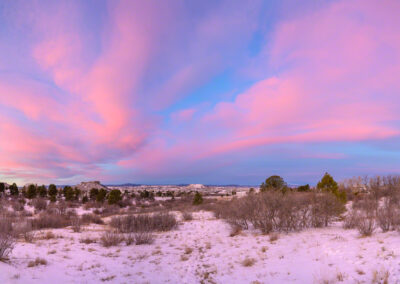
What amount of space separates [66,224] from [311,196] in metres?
16.2

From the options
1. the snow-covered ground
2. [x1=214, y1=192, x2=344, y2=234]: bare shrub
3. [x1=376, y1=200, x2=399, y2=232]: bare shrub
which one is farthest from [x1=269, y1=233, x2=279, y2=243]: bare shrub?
[x1=376, y1=200, x2=399, y2=232]: bare shrub

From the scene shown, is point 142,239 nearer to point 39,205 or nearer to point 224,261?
point 224,261

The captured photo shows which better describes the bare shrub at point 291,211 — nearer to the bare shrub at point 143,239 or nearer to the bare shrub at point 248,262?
the bare shrub at point 248,262

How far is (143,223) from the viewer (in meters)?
14.0

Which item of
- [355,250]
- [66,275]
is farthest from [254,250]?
[66,275]

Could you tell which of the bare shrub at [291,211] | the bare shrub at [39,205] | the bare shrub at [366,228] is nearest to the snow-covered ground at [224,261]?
the bare shrub at [366,228]

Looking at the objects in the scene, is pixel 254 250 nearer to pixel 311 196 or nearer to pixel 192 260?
pixel 192 260

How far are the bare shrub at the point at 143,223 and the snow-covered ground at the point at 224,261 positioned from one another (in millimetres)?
2974

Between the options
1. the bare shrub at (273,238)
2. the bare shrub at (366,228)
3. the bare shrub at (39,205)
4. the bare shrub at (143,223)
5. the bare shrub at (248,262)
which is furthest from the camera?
the bare shrub at (39,205)

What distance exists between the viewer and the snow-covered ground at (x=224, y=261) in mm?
5992

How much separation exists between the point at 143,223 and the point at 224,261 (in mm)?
7148

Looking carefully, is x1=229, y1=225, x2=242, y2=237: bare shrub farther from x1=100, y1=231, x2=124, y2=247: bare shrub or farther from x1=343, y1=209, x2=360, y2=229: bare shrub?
x1=100, y1=231, x2=124, y2=247: bare shrub

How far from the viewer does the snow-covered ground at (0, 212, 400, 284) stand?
599cm

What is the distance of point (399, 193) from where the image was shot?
1566 centimetres
